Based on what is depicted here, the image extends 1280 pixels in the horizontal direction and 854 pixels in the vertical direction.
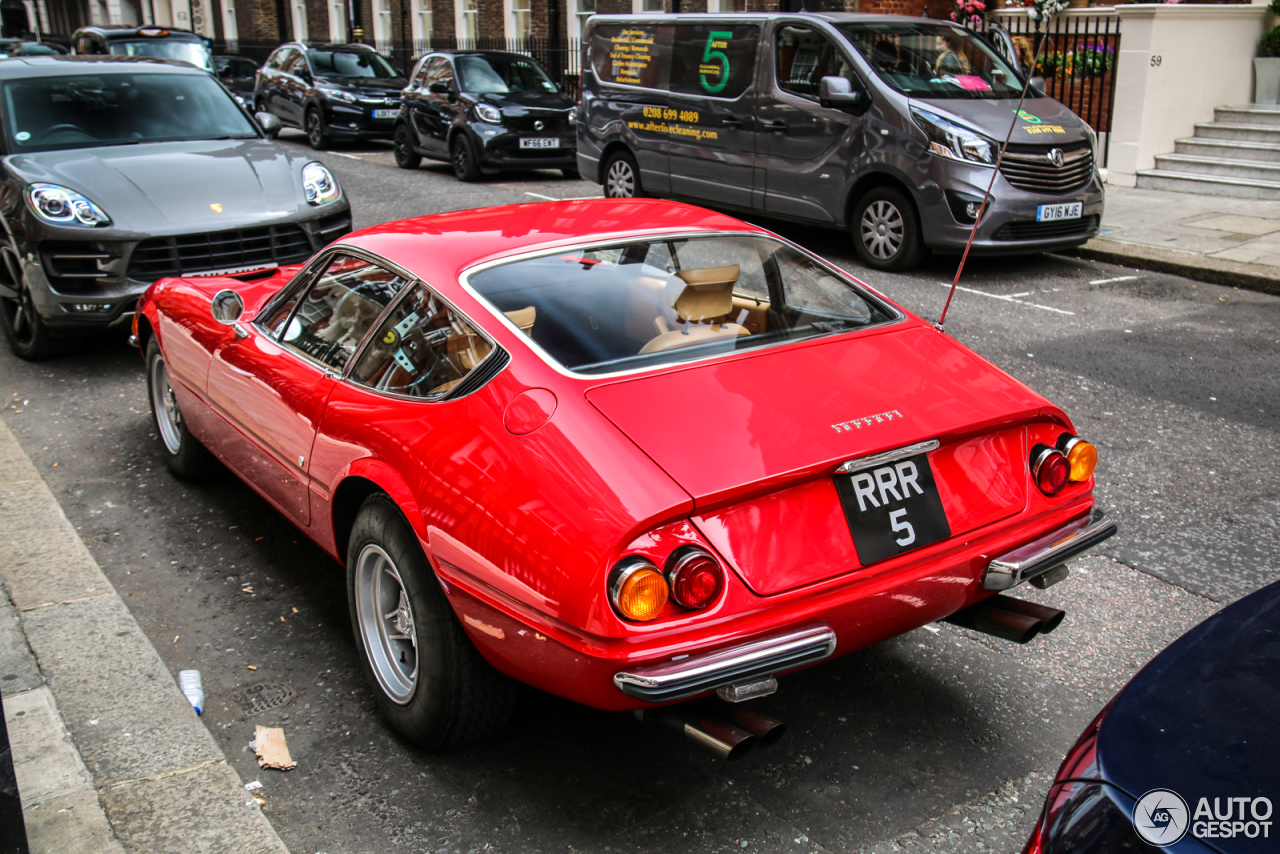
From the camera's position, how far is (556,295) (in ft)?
11.0

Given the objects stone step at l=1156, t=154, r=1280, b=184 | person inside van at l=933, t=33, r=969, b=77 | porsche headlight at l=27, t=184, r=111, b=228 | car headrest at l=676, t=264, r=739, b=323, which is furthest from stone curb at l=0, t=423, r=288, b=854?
stone step at l=1156, t=154, r=1280, b=184

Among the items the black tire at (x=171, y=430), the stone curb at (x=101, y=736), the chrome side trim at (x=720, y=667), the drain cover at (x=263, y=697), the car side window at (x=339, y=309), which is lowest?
the drain cover at (x=263, y=697)

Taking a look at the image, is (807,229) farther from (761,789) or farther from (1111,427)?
(761,789)

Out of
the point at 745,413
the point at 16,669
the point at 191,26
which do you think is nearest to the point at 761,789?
the point at 745,413

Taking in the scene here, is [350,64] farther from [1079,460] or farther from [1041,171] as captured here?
[1079,460]

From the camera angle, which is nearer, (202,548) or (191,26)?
(202,548)

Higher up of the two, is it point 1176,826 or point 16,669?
point 1176,826

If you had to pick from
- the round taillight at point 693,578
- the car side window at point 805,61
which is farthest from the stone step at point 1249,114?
the round taillight at point 693,578

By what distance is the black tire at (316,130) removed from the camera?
19.3 m

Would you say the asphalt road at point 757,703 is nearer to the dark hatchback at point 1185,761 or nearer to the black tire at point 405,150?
the dark hatchback at point 1185,761

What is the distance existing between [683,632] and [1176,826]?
1093mm

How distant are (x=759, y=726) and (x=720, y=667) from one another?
21 centimetres

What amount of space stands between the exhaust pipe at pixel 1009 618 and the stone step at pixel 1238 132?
41.0 ft

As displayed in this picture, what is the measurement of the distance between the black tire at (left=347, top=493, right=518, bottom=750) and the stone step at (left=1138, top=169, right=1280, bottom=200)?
12394 mm
